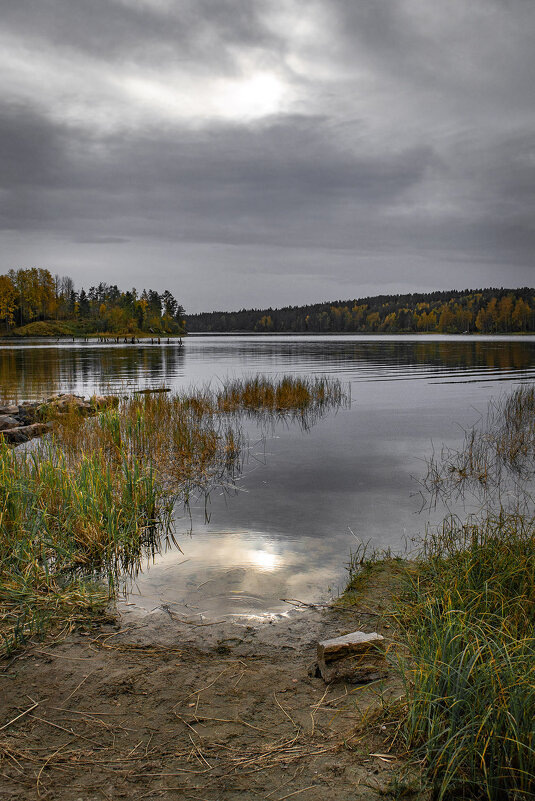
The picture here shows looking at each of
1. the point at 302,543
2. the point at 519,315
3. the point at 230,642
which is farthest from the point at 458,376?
the point at 519,315

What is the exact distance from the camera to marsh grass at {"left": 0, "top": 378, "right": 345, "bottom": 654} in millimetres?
5906

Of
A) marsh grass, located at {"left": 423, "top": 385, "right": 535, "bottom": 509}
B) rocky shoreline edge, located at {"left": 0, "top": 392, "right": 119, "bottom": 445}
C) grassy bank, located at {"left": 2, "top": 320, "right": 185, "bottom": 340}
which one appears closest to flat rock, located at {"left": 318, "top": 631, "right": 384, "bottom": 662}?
marsh grass, located at {"left": 423, "top": 385, "right": 535, "bottom": 509}

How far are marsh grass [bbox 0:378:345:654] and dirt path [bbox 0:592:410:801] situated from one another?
33.4 inches

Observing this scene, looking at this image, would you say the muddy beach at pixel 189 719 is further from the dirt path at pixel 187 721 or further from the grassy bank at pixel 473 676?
the grassy bank at pixel 473 676

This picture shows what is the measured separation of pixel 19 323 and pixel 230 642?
195 meters

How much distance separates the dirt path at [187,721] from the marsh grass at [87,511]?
2.79 ft

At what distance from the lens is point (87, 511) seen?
25.4 feet

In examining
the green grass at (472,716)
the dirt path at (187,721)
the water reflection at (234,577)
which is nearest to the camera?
the green grass at (472,716)

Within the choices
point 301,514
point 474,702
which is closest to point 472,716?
point 474,702

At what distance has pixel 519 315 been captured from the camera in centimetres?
18925

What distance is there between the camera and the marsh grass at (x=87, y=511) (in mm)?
5906

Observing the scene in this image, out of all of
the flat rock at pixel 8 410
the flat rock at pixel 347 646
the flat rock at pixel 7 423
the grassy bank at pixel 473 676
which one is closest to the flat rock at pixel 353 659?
the flat rock at pixel 347 646

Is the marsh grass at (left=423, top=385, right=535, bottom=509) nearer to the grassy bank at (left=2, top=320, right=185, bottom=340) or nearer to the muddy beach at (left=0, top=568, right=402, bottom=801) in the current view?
the muddy beach at (left=0, top=568, right=402, bottom=801)

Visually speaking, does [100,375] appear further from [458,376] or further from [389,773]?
[389,773]
